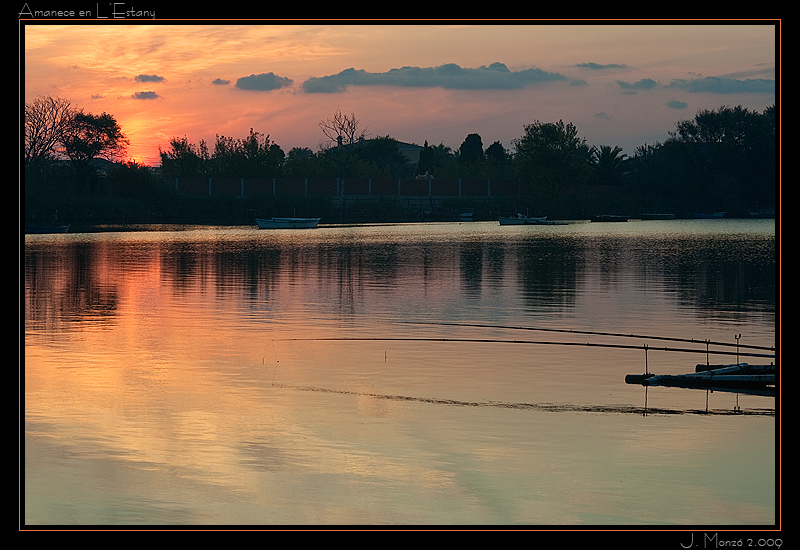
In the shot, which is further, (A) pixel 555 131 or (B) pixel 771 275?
(A) pixel 555 131

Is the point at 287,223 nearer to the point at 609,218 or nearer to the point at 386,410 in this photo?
the point at 609,218

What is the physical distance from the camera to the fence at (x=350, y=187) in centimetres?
10462

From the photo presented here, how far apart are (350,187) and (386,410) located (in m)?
96.2

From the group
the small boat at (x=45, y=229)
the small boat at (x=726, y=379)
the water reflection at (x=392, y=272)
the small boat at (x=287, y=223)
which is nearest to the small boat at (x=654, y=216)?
the small boat at (x=287, y=223)

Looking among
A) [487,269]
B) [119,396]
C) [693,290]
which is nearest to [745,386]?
[119,396]

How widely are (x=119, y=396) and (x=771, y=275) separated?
101 feet

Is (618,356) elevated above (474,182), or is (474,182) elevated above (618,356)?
(474,182)

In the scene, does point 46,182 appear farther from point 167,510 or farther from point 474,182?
point 167,510

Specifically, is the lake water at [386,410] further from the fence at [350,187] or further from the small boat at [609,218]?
the small boat at [609,218]

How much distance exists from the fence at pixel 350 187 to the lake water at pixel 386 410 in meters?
70.6

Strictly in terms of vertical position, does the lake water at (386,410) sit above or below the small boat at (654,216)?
below

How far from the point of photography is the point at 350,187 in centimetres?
11106

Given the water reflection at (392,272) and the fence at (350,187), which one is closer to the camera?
the water reflection at (392,272)

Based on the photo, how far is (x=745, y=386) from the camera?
669 inches
